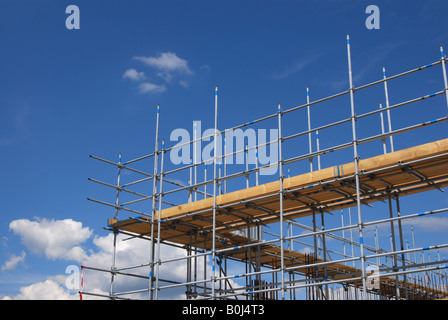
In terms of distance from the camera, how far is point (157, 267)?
61.1ft

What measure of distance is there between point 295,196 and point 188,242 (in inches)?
254

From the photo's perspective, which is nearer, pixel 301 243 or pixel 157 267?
pixel 157 267

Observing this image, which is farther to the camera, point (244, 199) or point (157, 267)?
point (157, 267)

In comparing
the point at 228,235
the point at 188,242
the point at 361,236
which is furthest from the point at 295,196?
the point at 188,242

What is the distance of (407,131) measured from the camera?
1452 cm
